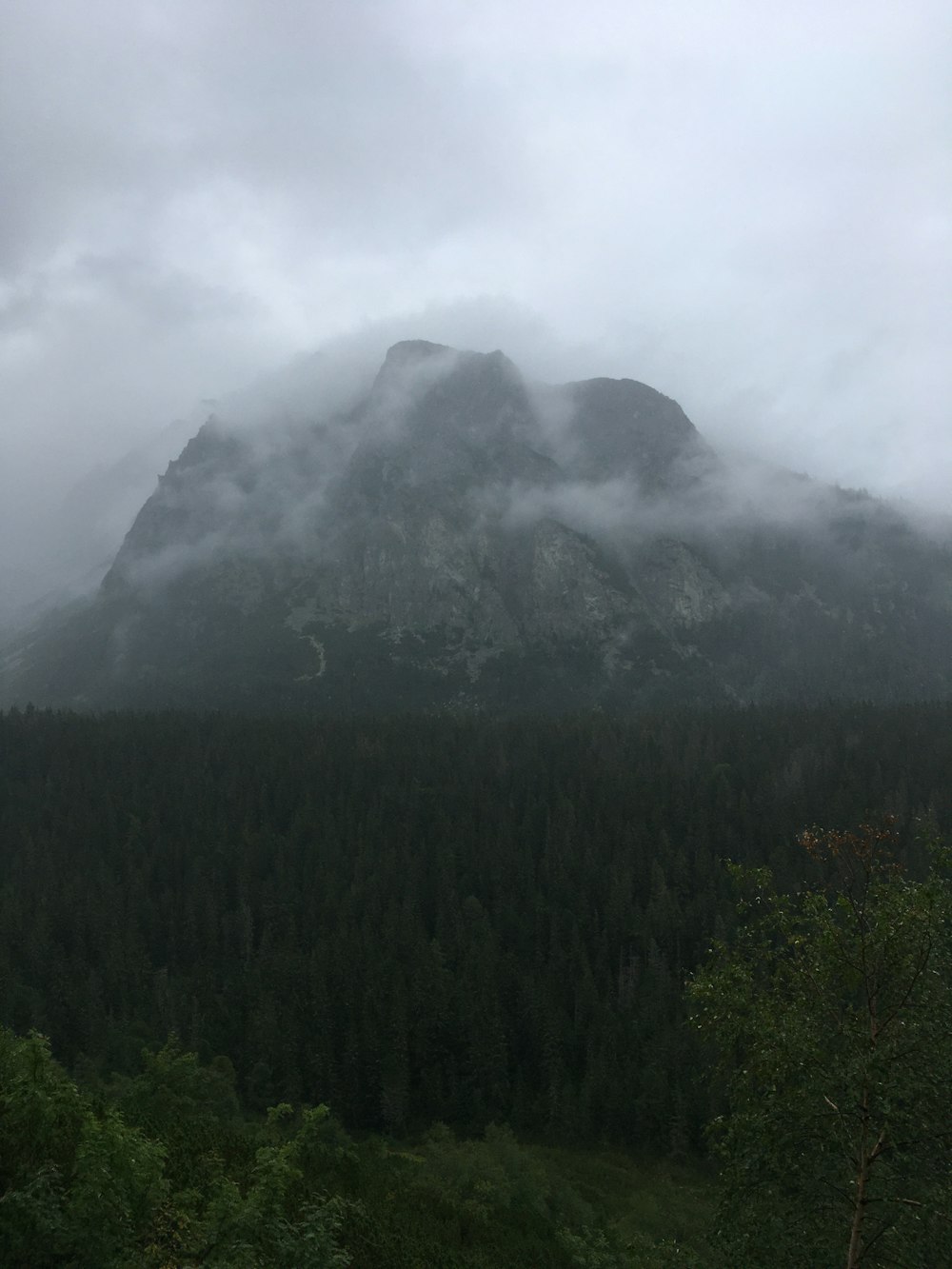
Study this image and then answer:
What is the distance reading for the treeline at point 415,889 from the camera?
75250 millimetres

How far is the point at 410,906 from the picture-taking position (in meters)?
102

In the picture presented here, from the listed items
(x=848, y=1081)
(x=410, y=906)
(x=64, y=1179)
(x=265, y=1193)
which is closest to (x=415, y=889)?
(x=410, y=906)

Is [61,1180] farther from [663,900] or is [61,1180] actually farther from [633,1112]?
[663,900]

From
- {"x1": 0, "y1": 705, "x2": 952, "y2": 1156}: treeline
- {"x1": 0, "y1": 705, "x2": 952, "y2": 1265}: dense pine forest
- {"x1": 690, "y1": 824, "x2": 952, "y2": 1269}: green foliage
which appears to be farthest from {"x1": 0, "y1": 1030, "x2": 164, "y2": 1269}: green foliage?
{"x1": 0, "y1": 705, "x2": 952, "y2": 1156}: treeline

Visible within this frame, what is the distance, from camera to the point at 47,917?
9750 cm

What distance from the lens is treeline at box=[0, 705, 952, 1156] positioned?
247ft

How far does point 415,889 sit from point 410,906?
6626mm

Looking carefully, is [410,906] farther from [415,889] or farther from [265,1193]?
[265,1193]

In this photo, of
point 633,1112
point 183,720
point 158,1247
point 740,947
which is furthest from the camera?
point 183,720

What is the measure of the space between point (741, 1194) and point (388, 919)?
280ft

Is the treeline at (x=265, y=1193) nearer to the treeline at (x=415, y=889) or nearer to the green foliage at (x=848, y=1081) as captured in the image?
the green foliage at (x=848, y=1081)

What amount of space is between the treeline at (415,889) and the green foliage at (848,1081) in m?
45.1

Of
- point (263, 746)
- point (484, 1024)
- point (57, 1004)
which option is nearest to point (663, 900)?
point (484, 1024)

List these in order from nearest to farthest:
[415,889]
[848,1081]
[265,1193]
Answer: [848,1081] → [265,1193] → [415,889]
